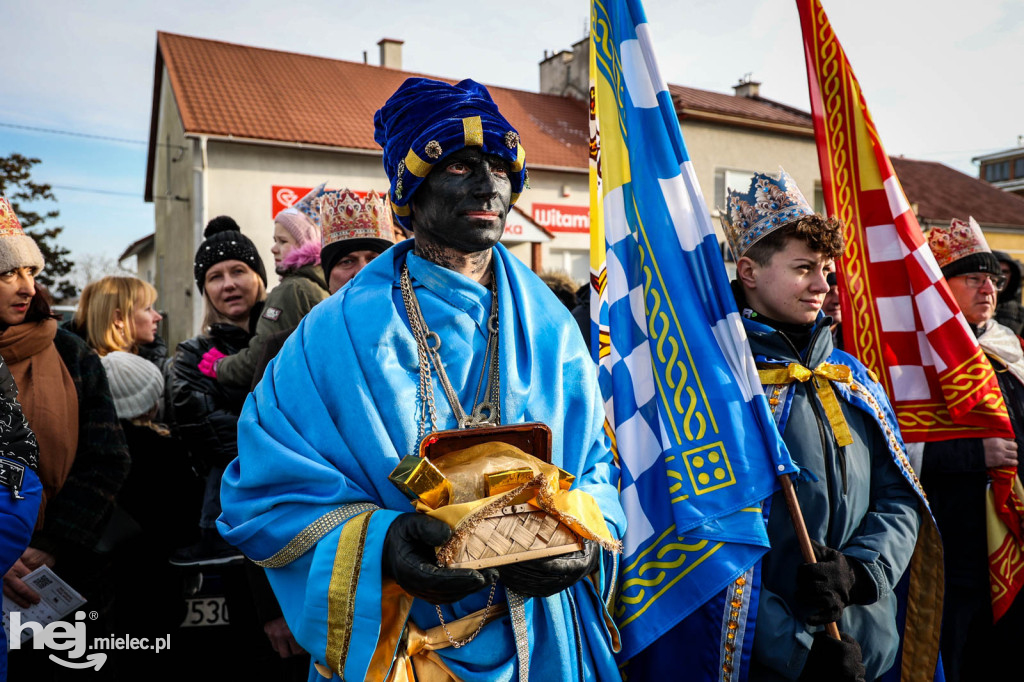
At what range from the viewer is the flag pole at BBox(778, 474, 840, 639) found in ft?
7.22

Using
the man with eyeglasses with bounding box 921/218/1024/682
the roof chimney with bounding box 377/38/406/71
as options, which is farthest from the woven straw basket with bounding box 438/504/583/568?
the roof chimney with bounding box 377/38/406/71

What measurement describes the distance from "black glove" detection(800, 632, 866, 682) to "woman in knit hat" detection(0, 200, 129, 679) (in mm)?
2817

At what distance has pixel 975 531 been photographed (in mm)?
3357

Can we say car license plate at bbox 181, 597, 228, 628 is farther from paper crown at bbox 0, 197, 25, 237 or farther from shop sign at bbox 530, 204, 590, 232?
shop sign at bbox 530, 204, 590, 232

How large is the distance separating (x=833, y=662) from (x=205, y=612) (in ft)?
11.2

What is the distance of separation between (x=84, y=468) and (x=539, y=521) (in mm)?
2550

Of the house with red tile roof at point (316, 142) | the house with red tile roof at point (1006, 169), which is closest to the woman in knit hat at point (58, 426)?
the house with red tile roof at point (316, 142)

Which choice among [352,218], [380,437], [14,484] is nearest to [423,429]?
[380,437]

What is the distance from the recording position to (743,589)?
223cm

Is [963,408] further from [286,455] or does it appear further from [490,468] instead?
[286,455]

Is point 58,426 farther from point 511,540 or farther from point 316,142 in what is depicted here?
point 316,142

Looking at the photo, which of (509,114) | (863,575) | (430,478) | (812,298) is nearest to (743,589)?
(863,575)

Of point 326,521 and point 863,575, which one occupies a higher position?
point 326,521

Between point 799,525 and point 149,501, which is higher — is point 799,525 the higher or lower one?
the higher one
